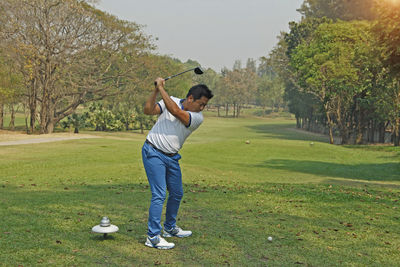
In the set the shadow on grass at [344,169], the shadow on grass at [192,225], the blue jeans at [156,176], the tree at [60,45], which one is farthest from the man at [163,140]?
the tree at [60,45]

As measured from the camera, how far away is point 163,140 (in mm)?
6410

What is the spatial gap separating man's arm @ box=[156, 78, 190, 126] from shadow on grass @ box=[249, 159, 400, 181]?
17.5m

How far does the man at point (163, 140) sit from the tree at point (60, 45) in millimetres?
38354

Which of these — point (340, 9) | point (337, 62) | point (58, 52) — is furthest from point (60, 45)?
point (340, 9)

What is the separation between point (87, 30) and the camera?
1825 inches

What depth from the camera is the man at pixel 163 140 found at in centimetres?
631

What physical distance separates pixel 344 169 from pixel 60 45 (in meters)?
32.3

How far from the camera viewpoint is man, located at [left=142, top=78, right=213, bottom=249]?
6.31 meters

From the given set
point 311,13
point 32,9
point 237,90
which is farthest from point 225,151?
point 237,90

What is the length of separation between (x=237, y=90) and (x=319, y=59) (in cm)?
8716

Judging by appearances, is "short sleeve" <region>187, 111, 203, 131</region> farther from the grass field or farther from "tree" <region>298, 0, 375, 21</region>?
"tree" <region>298, 0, 375, 21</region>

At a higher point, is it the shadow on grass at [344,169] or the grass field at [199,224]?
the grass field at [199,224]

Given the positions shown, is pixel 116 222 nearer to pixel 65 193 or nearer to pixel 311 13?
pixel 65 193

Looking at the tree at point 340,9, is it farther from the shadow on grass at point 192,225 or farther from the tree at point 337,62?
the shadow on grass at point 192,225
